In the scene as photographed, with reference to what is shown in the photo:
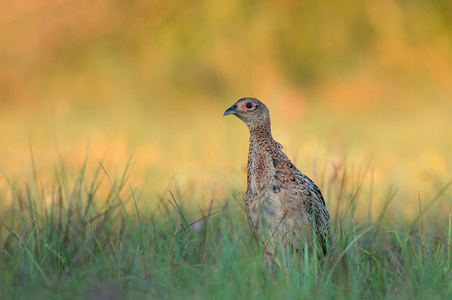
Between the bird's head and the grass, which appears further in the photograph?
the bird's head

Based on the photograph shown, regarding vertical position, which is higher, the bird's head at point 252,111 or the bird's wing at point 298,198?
the bird's head at point 252,111

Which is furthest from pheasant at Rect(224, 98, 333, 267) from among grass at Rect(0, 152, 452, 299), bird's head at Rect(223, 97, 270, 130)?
grass at Rect(0, 152, 452, 299)

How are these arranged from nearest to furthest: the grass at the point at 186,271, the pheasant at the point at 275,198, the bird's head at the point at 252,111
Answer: the grass at the point at 186,271
the pheasant at the point at 275,198
the bird's head at the point at 252,111

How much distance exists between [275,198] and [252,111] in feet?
1.98

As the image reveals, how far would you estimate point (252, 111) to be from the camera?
4.31 metres

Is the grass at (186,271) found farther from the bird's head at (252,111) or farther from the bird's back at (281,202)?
the bird's head at (252,111)

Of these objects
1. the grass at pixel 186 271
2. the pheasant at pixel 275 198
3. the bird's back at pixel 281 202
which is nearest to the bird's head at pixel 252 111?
the pheasant at pixel 275 198

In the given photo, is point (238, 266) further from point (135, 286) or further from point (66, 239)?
point (66, 239)

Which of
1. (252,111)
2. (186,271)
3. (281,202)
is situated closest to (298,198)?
(281,202)

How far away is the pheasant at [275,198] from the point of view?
3912mm

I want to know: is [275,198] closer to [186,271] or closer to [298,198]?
[298,198]

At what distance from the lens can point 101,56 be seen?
12875mm

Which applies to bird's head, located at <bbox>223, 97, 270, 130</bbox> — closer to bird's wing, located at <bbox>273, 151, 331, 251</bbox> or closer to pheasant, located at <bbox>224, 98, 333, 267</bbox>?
pheasant, located at <bbox>224, 98, 333, 267</bbox>

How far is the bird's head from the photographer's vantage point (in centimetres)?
429
